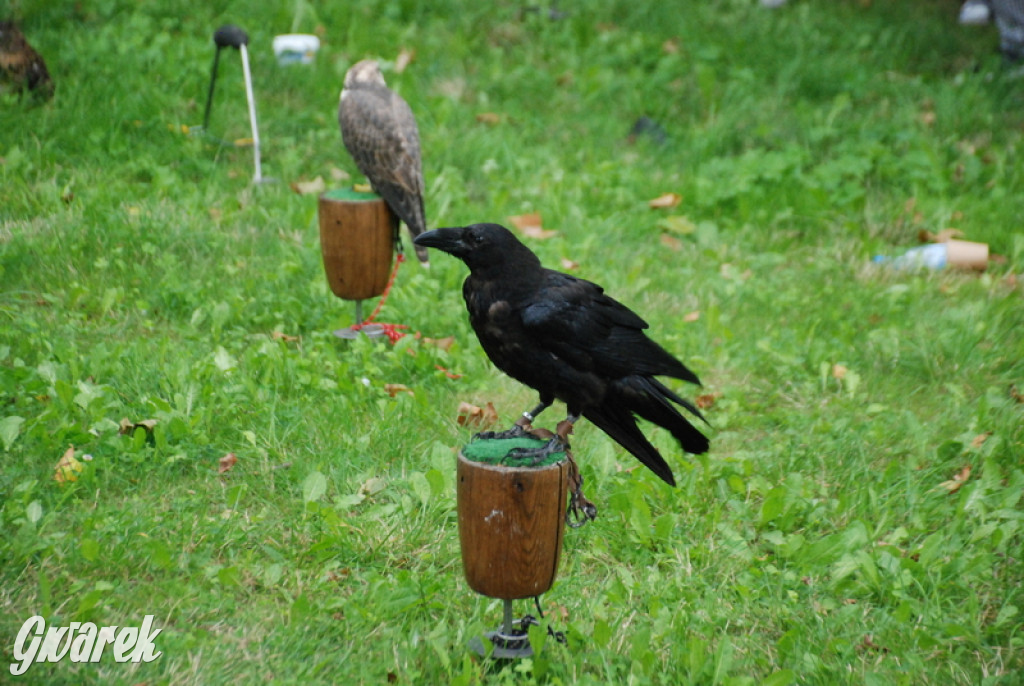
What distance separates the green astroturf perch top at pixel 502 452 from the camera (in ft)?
9.25

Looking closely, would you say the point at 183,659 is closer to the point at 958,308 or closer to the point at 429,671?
the point at 429,671

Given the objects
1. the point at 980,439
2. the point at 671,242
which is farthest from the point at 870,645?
the point at 671,242

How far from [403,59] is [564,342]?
20.2 ft

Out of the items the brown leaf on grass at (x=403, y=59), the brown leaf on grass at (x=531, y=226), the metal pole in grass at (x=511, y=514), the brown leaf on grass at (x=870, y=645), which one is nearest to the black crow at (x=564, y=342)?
the metal pole in grass at (x=511, y=514)

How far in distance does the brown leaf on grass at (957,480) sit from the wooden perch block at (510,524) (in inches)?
83.9

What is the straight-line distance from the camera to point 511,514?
2773 millimetres

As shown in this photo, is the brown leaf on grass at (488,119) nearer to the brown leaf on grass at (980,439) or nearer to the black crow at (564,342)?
the brown leaf on grass at (980,439)

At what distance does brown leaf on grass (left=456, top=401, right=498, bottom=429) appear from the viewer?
452 centimetres

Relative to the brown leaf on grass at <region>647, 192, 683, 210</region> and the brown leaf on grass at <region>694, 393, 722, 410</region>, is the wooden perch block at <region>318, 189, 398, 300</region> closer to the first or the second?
the brown leaf on grass at <region>694, 393, 722, 410</region>

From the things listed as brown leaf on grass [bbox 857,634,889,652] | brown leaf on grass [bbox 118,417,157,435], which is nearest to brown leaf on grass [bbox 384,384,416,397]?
brown leaf on grass [bbox 118,417,157,435]

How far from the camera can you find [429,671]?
9.97 ft

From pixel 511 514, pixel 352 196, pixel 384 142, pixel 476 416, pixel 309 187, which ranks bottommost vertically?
pixel 309 187

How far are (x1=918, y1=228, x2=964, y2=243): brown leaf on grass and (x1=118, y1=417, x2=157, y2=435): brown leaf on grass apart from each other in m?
5.41

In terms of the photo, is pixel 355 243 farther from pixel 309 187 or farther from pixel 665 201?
pixel 665 201
